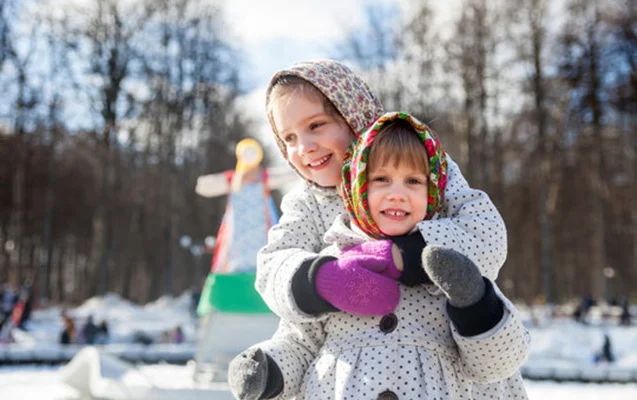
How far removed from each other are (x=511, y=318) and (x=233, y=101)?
28.8 meters

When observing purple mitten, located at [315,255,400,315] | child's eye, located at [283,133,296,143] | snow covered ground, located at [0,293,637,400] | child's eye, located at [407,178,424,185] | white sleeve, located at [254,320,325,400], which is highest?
child's eye, located at [283,133,296,143]

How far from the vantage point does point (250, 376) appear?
5.68 feet

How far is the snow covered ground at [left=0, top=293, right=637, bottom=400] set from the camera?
34.0ft

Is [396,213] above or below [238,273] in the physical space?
above

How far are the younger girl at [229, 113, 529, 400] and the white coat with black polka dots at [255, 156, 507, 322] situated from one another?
79mm

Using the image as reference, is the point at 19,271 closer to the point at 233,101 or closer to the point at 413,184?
the point at 233,101

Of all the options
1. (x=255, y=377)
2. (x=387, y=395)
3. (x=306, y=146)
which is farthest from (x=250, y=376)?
(x=306, y=146)

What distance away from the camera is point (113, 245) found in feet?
95.8

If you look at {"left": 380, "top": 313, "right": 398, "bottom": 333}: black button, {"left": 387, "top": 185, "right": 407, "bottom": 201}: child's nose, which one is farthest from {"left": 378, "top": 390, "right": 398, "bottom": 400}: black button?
{"left": 387, "top": 185, "right": 407, "bottom": 201}: child's nose

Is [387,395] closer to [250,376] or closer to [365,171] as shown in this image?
[250,376]

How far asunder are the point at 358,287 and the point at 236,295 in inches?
235

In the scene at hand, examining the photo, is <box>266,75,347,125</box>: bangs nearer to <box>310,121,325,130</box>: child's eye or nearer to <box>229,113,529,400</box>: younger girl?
<box>310,121,325,130</box>: child's eye

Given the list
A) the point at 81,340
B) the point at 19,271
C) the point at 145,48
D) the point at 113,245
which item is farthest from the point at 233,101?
the point at 81,340

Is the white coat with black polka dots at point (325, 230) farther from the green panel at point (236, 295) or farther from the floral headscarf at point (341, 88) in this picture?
the green panel at point (236, 295)
